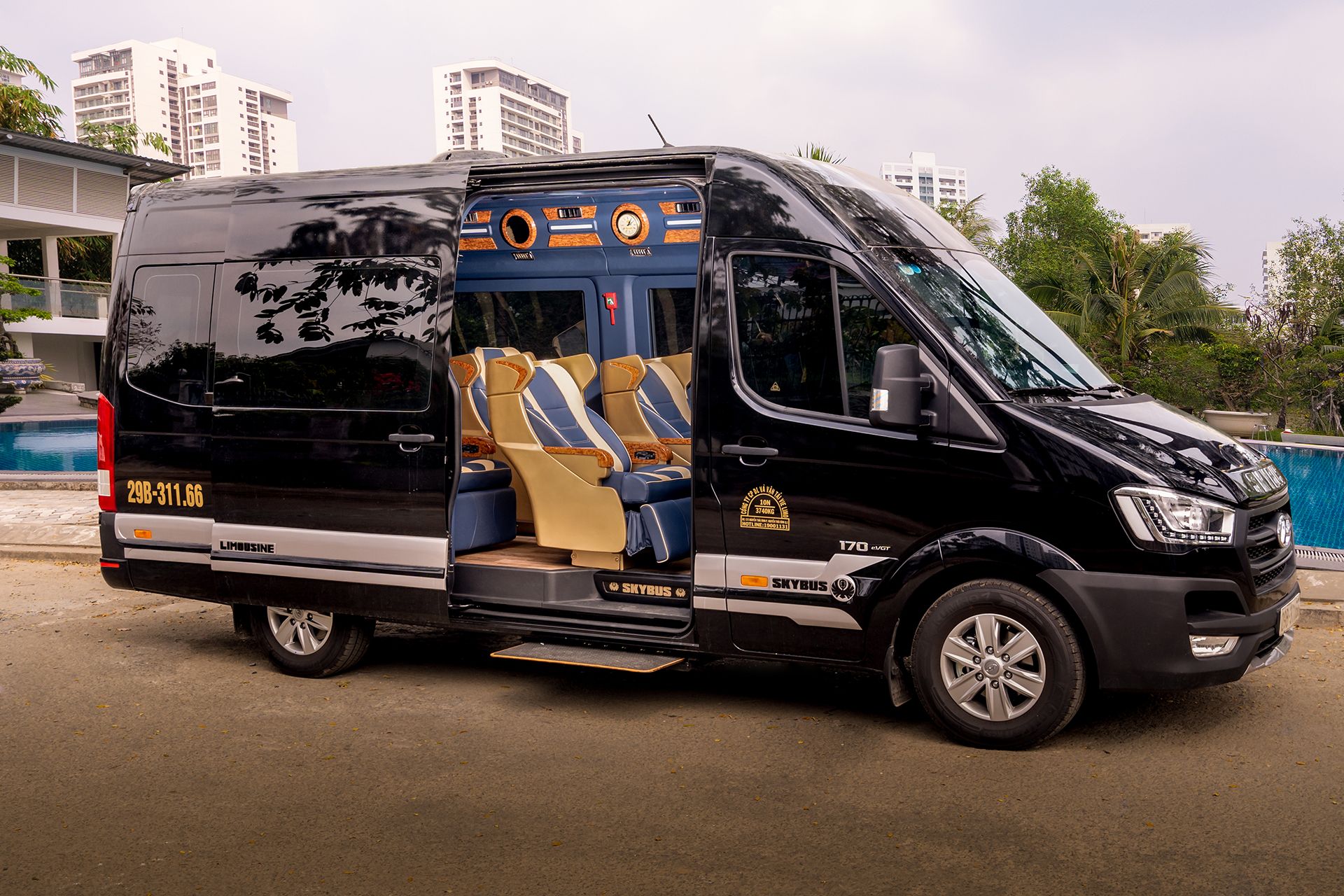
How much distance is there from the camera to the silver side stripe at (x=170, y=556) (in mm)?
6855

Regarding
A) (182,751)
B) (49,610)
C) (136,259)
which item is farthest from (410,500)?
(49,610)

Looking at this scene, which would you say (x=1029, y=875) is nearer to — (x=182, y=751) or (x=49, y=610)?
(x=182, y=751)

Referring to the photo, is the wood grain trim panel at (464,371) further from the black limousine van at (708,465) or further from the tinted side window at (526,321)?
the tinted side window at (526,321)

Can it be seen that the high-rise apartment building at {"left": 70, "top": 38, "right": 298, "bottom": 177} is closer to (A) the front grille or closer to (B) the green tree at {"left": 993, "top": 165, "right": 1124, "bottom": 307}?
(B) the green tree at {"left": 993, "top": 165, "right": 1124, "bottom": 307}

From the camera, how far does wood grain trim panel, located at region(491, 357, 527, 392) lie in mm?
7082

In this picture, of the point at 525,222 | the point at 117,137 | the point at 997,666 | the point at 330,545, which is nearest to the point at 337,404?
the point at 330,545

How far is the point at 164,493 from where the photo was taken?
695cm

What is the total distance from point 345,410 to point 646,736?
2.34 metres

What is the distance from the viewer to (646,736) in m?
5.62

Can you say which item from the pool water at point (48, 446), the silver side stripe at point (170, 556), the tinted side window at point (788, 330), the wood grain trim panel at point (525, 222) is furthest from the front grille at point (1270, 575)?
the pool water at point (48, 446)

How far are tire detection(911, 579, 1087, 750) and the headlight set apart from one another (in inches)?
19.9

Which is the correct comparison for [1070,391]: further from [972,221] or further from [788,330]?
[972,221]

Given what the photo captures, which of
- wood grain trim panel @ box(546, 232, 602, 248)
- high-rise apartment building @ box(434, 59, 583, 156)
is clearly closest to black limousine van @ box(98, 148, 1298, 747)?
wood grain trim panel @ box(546, 232, 602, 248)

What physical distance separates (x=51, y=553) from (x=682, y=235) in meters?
6.76
